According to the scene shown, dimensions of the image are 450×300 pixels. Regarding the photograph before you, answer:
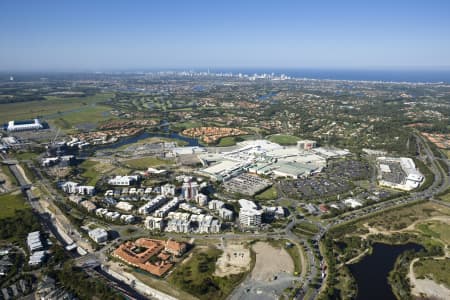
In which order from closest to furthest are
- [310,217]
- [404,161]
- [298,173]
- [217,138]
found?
[310,217]
[298,173]
[404,161]
[217,138]

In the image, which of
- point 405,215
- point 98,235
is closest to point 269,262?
point 98,235

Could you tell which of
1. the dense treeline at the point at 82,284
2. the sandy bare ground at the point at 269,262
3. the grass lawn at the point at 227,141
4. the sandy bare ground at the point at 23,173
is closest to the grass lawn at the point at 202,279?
the sandy bare ground at the point at 269,262

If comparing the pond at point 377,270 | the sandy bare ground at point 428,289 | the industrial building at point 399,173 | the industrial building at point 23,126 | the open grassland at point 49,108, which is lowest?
the pond at point 377,270

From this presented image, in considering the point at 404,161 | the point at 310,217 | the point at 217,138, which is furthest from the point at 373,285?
the point at 217,138

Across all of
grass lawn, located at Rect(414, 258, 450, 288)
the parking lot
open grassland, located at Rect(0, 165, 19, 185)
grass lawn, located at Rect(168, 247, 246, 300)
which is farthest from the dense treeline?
open grassland, located at Rect(0, 165, 19, 185)

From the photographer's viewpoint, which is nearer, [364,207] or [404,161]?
[364,207]

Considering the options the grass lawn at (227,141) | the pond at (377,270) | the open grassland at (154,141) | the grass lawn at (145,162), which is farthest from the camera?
the grass lawn at (227,141)

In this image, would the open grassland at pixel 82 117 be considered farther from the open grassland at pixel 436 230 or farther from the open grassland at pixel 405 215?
the open grassland at pixel 436 230

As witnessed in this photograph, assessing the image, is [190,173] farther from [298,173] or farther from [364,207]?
[364,207]

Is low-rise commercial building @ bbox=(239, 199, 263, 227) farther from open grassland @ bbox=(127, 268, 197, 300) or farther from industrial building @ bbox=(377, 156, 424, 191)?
industrial building @ bbox=(377, 156, 424, 191)
